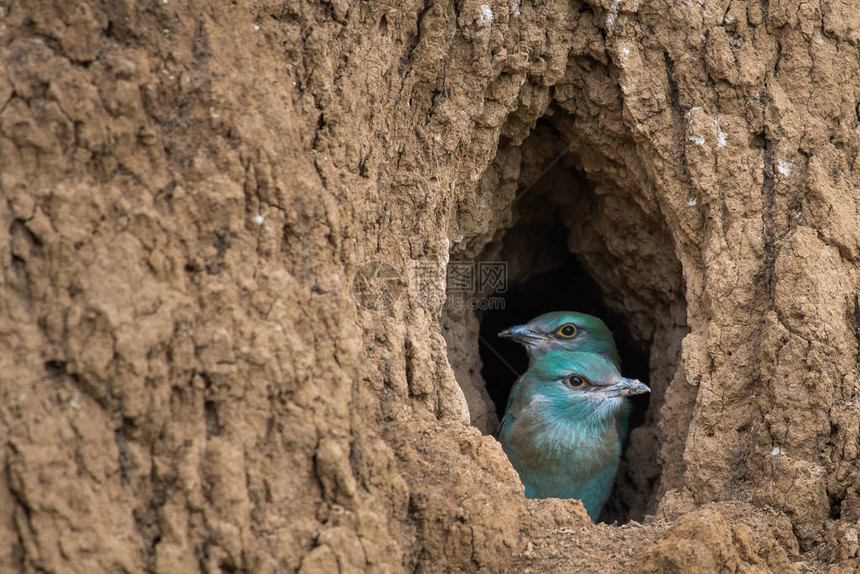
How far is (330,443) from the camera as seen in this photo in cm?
338

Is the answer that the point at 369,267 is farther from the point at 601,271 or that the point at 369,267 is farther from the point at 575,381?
the point at 601,271

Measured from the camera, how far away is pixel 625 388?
19.7ft

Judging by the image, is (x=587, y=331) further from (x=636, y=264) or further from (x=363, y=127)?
(x=363, y=127)

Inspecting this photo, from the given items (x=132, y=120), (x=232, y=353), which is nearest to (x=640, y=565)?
(x=232, y=353)

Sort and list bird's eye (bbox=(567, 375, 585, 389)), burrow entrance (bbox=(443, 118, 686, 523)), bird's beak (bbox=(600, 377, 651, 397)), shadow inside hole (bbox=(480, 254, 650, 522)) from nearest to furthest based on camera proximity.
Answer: bird's beak (bbox=(600, 377, 651, 397)) → burrow entrance (bbox=(443, 118, 686, 523)) → bird's eye (bbox=(567, 375, 585, 389)) → shadow inside hole (bbox=(480, 254, 650, 522))

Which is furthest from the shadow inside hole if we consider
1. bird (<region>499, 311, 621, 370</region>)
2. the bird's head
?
the bird's head

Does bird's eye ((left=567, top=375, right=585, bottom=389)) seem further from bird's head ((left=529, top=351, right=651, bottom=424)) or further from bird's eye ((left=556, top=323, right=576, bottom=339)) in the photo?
bird's eye ((left=556, top=323, right=576, bottom=339))

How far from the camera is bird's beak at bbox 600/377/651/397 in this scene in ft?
19.3

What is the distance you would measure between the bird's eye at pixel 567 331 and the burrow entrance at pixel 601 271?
1.35ft

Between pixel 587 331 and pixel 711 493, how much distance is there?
2.94 metres

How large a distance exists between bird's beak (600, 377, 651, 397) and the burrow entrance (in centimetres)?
33

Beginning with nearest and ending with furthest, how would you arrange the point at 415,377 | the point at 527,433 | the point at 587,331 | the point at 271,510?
the point at 271,510, the point at 415,377, the point at 527,433, the point at 587,331

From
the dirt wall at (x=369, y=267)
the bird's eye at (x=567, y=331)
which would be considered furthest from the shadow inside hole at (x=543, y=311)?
the dirt wall at (x=369, y=267)

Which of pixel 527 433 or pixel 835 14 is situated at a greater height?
pixel 835 14
